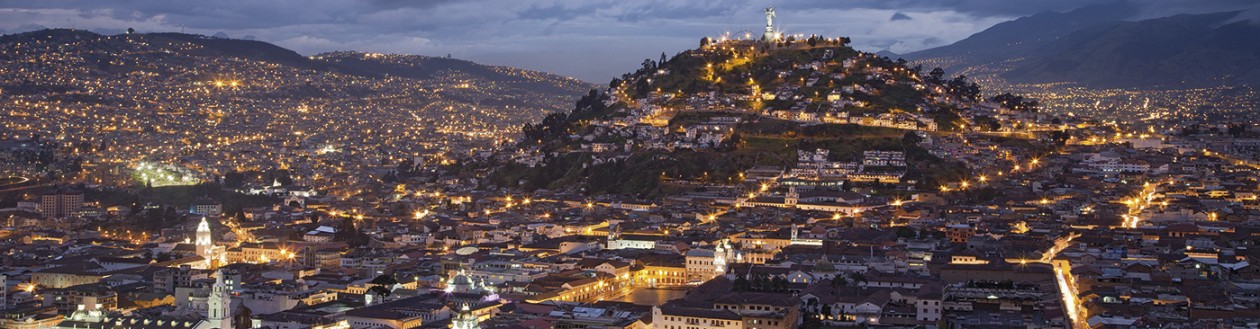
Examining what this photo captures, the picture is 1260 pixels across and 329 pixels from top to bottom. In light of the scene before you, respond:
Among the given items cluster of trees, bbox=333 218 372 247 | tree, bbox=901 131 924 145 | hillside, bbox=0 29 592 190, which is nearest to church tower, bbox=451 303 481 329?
cluster of trees, bbox=333 218 372 247

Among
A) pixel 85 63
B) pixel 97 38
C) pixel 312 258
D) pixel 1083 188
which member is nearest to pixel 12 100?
pixel 85 63

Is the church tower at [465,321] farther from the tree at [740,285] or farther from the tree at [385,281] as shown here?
the tree at [385,281]

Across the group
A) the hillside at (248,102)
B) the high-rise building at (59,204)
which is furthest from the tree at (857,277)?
the hillside at (248,102)

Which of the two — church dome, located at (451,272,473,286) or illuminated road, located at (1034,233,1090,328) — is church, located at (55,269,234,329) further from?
illuminated road, located at (1034,233,1090,328)

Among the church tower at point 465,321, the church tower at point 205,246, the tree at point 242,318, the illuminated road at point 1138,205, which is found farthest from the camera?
the illuminated road at point 1138,205

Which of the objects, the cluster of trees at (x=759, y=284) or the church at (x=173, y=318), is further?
the cluster of trees at (x=759, y=284)

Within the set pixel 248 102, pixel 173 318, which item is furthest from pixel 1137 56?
pixel 173 318

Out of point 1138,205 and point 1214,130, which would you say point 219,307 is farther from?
point 1214,130
